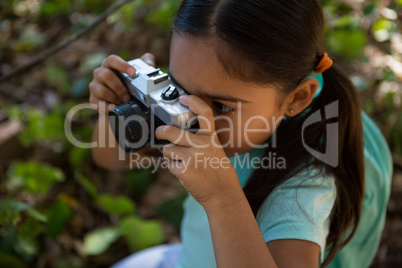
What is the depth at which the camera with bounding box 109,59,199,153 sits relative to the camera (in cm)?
71

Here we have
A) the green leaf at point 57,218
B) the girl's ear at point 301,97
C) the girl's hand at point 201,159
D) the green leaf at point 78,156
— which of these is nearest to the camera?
the girl's hand at point 201,159

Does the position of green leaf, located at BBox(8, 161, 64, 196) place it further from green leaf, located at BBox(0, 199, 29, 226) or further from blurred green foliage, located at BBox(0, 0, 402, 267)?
green leaf, located at BBox(0, 199, 29, 226)

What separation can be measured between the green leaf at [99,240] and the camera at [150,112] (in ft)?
2.20

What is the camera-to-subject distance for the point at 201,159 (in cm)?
68

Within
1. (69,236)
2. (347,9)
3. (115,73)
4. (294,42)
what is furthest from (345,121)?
(347,9)

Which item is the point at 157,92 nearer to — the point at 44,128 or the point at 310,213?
the point at 310,213

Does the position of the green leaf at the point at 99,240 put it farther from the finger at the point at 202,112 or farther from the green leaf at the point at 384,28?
the green leaf at the point at 384,28

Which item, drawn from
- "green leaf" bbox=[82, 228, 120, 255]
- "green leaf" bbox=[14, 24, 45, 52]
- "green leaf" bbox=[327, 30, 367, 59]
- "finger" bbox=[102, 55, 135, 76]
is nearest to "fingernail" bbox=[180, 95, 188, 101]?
"finger" bbox=[102, 55, 135, 76]

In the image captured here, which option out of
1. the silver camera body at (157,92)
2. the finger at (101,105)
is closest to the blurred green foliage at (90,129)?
the finger at (101,105)

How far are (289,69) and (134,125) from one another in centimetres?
31

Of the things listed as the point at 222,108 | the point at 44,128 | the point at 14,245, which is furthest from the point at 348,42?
the point at 14,245

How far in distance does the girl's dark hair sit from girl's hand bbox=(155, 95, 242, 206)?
110 millimetres

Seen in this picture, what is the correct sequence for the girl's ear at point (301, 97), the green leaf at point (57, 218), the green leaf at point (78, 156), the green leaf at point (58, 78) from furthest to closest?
the green leaf at point (58, 78)
the green leaf at point (78, 156)
the green leaf at point (57, 218)
the girl's ear at point (301, 97)

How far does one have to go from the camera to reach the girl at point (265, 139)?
0.69m
